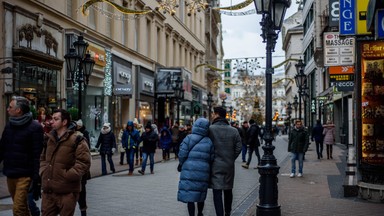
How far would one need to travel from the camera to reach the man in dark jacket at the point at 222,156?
27.1ft

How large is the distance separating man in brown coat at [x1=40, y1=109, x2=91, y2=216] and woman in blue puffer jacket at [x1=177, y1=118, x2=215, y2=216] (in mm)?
1890

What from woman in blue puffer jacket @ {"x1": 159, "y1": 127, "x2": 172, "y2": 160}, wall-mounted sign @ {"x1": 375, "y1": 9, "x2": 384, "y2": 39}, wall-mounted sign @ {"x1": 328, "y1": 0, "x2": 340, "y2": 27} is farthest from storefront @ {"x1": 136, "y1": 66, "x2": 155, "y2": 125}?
wall-mounted sign @ {"x1": 375, "y1": 9, "x2": 384, "y2": 39}

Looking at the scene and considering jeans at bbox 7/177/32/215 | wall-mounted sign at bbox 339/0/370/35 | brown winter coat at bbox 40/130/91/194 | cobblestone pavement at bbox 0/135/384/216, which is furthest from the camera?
wall-mounted sign at bbox 339/0/370/35

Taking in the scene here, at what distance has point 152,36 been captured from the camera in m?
36.7

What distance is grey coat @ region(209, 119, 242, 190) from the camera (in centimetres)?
827

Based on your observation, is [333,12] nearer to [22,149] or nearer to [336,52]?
[336,52]

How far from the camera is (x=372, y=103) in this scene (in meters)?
11.5

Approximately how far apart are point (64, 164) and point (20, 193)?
105 centimetres

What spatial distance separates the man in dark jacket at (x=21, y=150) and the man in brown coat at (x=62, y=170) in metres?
0.67

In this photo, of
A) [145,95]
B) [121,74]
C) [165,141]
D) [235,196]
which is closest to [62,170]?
[235,196]

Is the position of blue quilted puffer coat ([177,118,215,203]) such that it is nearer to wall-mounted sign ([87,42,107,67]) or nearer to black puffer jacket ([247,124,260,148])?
black puffer jacket ([247,124,260,148])

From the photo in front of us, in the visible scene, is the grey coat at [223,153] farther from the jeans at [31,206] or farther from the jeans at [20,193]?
the jeans at [20,193]

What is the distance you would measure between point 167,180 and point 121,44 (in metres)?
15.2


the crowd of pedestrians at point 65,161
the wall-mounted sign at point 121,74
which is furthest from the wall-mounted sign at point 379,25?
the wall-mounted sign at point 121,74
